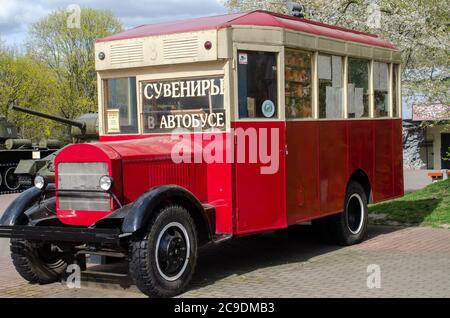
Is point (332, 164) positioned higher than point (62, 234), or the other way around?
point (332, 164)

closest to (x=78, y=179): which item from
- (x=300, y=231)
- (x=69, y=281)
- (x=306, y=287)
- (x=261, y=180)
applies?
(x=69, y=281)

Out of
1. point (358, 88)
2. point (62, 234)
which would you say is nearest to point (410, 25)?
point (358, 88)

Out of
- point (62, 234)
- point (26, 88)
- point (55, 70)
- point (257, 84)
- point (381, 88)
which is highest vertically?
point (55, 70)

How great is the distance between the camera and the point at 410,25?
15.8m

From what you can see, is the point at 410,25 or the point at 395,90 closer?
the point at 395,90

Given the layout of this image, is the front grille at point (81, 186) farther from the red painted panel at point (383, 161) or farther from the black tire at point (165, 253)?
the red painted panel at point (383, 161)

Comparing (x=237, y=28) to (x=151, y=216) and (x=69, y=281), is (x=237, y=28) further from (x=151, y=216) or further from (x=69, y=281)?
(x=69, y=281)

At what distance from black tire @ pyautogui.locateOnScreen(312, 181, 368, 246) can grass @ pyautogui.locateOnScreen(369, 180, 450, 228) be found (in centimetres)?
190

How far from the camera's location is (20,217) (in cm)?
697

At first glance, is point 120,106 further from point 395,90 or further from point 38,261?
point 395,90

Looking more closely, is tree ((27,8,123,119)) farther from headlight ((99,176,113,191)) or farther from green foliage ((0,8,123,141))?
headlight ((99,176,113,191))

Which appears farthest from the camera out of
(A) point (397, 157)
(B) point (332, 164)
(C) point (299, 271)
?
(A) point (397, 157)

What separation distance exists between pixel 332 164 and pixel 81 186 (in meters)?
3.42

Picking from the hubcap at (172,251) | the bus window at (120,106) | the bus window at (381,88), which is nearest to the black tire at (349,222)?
the bus window at (381,88)
